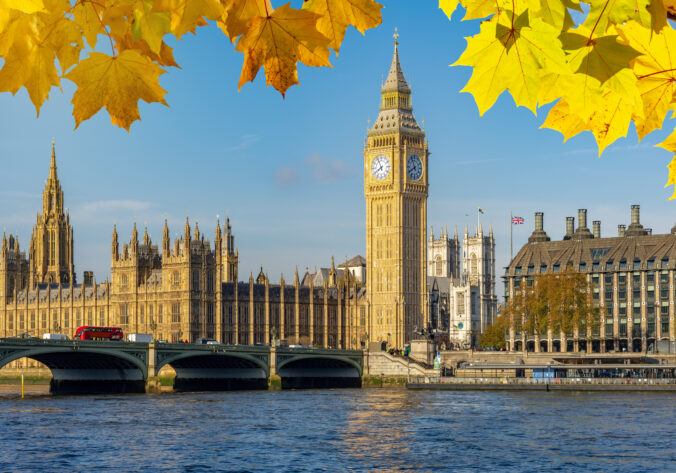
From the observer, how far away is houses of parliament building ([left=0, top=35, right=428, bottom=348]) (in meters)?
109

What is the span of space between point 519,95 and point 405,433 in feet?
153

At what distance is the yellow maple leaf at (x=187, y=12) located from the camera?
237 centimetres

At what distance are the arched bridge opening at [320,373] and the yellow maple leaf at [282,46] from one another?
3616 inches

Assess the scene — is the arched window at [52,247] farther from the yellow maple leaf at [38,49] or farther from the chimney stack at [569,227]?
the yellow maple leaf at [38,49]

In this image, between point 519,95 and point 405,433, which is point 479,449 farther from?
point 519,95

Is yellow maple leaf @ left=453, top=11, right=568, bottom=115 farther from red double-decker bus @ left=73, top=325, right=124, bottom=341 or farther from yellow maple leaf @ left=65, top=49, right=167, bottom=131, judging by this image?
red double-decker bus @ left=73, top=325, right=124, bottom=341

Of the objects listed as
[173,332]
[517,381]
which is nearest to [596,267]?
[517,381]

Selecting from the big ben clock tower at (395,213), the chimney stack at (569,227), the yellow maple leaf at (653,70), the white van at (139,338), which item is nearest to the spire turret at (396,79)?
the big ben clock tower at (395,213)

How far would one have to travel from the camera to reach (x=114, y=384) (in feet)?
286

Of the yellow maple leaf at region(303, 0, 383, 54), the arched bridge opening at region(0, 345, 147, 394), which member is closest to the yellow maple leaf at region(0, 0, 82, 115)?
the yellow maple leaf at region(303, 0, 383, 54)

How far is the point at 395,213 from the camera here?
393 ft

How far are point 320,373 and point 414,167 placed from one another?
105 feet

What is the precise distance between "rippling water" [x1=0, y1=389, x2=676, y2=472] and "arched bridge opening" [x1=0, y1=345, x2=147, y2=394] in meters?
10.1

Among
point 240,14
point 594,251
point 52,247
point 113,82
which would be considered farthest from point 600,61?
point 52,247
